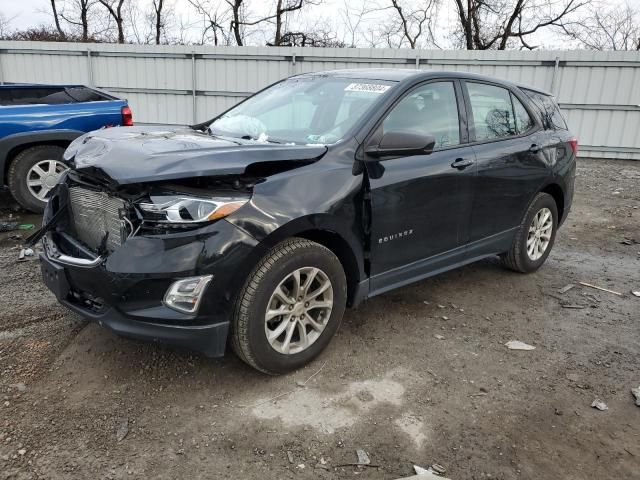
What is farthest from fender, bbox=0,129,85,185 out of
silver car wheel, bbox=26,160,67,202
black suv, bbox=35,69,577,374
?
black suv, bbox=35,69,577,374

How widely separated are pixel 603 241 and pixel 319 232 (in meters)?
4.68

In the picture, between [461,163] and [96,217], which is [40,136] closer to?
[96,217]

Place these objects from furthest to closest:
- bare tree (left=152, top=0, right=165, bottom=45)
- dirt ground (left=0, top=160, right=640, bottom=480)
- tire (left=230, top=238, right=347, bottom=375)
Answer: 1. bare tree (left=152, top=0, right=165, bottom=45)
2. tire (left=230, top=238, right=347, bottom=375)
3. dirt ground (left=0, top=160, right=640, bottom=480)

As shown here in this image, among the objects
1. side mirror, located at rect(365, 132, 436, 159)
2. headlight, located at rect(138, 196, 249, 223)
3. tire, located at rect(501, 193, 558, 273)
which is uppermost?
side mirror, located at rect(365, 132, 436, 159)

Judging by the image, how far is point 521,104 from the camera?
179 inches

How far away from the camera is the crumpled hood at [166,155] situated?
8.34 ft

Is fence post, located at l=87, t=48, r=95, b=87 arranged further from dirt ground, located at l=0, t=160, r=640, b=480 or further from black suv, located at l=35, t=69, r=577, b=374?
black suv, located at l=35, t=69, r=577, b=374

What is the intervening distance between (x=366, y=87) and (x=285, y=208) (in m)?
1.28

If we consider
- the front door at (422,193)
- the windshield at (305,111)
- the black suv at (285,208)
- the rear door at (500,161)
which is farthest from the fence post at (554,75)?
the windshield at (305,111)

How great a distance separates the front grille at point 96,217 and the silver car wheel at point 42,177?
11.4 feet

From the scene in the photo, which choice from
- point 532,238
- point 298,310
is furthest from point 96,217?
point 532,238

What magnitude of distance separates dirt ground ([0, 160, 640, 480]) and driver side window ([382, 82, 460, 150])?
Result: 133cm

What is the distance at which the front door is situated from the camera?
10.7 feet

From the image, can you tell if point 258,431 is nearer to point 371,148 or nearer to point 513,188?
point 371,148
